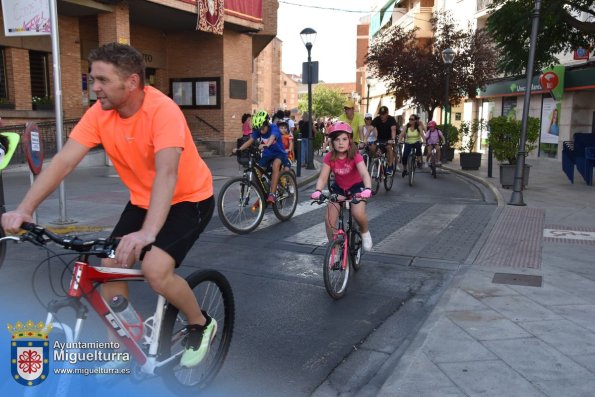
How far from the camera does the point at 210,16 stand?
21.2 m

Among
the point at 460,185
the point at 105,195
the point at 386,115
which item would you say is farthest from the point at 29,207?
the point at 460,185

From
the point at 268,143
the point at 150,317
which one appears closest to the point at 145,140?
the point at 150,317

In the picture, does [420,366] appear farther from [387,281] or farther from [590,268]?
[590,268]

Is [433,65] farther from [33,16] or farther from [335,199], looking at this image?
[335,199]

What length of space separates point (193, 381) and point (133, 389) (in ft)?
1.08

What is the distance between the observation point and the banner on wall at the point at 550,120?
24359 millimetres

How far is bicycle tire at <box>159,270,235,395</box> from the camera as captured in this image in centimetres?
275

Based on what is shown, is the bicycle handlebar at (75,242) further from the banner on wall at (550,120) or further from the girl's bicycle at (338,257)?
the banner on wall at (550,120)

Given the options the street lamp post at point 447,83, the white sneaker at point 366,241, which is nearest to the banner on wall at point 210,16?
the street lamp post at point 447,83

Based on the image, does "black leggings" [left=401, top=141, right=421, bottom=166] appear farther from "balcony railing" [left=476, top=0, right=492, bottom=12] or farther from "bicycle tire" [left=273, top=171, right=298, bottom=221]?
"balcony railing" [left=476, top=0, right=492, bottom=12]

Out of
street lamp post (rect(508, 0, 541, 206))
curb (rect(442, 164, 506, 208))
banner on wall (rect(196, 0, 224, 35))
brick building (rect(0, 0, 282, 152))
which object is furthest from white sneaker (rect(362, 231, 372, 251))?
banner on wall (rect(196, 0, 224, 35))

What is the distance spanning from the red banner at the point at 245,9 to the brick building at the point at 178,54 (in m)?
0.04

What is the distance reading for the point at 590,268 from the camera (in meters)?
5.98

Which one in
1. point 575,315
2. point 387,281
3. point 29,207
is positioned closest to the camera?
point 29,207
